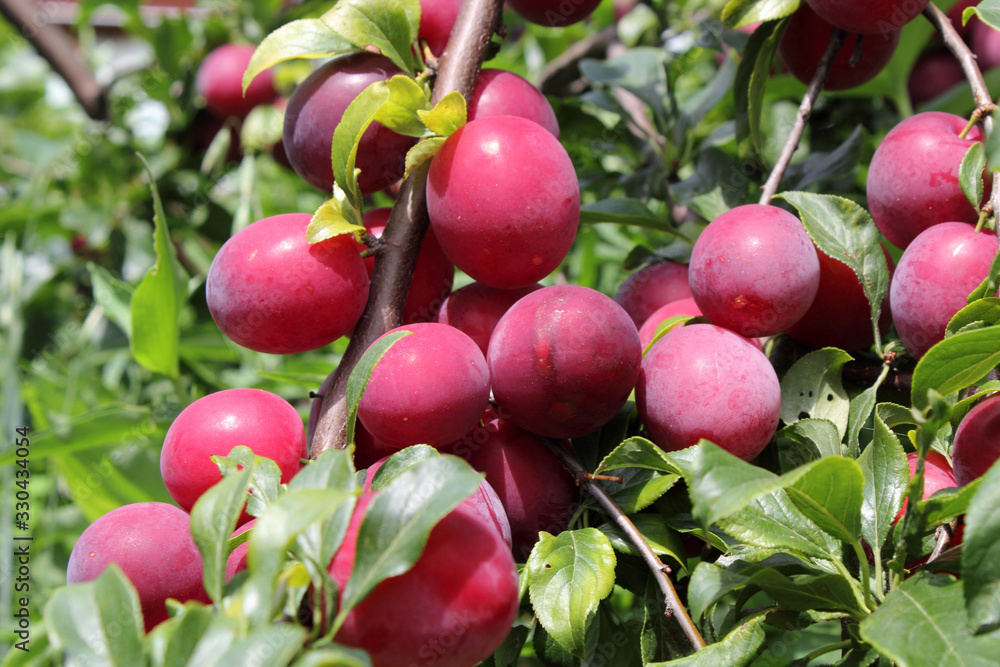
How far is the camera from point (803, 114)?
2.05 feet

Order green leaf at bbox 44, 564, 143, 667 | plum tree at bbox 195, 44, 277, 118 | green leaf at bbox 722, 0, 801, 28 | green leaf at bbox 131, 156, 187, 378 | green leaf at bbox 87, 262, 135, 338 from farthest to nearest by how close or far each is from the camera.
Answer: plum tree at bbox 195, 44, 277, 118 → green leaf at bbox 87, 262, 135, 338 → green leaf at bbox 131, 156, 187, 378 → green leaf at bbox 722, 0, 801, 28 → green leaf at bbox 44, 564, 143, 667

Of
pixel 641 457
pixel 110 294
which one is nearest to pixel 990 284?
pixel 641 457

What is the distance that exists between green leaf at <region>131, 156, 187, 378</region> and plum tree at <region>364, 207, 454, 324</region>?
11.7 inches

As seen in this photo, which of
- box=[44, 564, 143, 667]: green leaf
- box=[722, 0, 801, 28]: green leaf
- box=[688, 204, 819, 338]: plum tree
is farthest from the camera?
box=[722, 0, 801, 28]: green leaf

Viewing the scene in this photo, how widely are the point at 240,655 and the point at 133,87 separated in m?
1.41

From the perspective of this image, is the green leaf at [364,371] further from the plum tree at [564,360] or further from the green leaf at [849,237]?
the green leaf at [849,237]

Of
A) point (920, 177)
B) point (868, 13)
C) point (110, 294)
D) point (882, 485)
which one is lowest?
point (110, 294)

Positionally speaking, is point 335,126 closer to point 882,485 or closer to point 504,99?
point 504,99

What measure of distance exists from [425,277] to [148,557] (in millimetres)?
281

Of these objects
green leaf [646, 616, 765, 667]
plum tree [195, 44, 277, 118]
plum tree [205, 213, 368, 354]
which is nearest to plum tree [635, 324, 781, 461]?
green leaf [646, 616, 765, 667]

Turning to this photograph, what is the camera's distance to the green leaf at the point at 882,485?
445 millimetres

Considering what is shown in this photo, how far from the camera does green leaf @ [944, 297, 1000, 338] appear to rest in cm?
45

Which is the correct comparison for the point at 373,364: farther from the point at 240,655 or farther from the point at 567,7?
the point at 567,7

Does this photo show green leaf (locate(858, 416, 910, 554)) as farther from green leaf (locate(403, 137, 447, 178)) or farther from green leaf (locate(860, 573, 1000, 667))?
green leaf (locate(403, 137, 447, 178))
